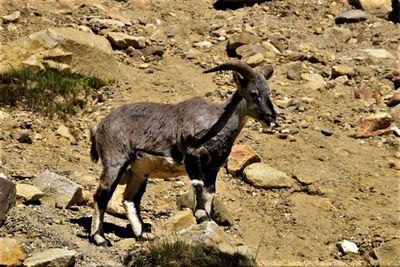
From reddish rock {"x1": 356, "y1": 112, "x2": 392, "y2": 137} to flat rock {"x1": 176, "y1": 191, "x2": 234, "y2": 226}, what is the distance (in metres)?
4.10

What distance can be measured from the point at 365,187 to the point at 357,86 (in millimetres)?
3787

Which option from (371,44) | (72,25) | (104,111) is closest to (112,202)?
(104,111)

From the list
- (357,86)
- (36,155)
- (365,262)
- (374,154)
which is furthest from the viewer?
(357,86)

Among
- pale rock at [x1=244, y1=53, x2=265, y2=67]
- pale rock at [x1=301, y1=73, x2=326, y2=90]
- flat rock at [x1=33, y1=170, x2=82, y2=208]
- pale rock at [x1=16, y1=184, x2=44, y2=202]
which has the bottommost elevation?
pale rock at [x1=301, y1=73, x2=326, y2=90]

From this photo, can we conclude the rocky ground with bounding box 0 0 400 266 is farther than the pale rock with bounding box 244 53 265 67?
No

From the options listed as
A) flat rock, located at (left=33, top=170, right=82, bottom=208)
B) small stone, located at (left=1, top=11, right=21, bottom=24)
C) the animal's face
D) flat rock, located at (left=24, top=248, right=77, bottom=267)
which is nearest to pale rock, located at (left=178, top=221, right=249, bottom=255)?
flat rock, located at (left=24, top=248, right=77, bottom=267)

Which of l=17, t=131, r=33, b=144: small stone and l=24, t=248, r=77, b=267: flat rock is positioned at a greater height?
l=24, t=248, r=77, b=267: flat rock

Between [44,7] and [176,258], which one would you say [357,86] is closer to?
[44,7]

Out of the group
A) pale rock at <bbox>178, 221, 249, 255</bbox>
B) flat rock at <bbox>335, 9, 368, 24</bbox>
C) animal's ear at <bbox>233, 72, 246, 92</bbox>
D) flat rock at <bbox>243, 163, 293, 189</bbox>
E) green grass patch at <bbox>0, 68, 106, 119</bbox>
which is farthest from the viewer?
flat rock at <bbox>335, 9, 368, 24</bbox>

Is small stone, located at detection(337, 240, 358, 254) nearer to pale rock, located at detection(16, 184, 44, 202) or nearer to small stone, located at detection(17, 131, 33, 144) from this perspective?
pale rock, located at detection(16, 184, 44, 202)

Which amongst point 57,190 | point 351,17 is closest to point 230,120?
point 57,190

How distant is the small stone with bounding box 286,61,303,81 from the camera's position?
15117mm

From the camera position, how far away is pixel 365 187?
38.2 feet

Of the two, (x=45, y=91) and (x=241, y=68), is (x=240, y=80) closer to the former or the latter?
(x=241, y=68)
